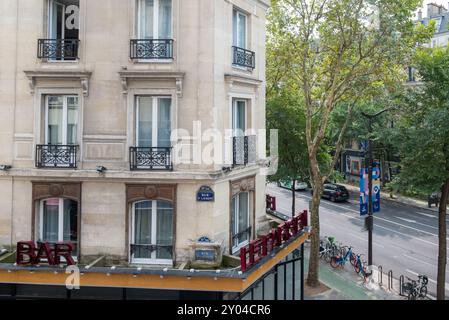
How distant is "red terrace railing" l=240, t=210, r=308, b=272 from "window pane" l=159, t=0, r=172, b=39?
6.79 meters

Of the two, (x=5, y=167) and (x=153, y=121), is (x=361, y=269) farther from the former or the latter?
(x=5, y=167)

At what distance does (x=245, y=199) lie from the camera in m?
16.2

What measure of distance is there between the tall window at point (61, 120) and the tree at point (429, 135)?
13.8 m

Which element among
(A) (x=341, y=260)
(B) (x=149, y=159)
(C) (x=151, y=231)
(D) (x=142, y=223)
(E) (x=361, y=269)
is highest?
(B) (x=149, y=159)

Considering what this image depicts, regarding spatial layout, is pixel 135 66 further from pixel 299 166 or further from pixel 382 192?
pixel 382 192

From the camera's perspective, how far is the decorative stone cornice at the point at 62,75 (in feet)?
44.2

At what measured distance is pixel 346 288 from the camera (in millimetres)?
22141

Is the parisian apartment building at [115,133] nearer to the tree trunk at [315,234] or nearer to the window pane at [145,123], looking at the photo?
the window pane at [145,123]

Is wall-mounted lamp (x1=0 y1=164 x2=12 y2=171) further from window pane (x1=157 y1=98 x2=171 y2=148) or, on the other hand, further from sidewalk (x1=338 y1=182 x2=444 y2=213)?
sidewalk (x1=338 y1=182 x2=444 y2=213)

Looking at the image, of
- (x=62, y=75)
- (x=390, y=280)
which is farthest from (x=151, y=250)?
(x=390, y=280)

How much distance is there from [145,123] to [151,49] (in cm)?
222

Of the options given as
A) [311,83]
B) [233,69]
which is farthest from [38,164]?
[311,83]

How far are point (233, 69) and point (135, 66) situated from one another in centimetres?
326

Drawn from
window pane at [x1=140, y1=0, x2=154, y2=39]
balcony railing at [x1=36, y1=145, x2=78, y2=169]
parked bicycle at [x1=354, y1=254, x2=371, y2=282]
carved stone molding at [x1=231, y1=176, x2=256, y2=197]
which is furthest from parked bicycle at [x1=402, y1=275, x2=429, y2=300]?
window pane at [x1=140, y1=0, x2=154, y2=39]
